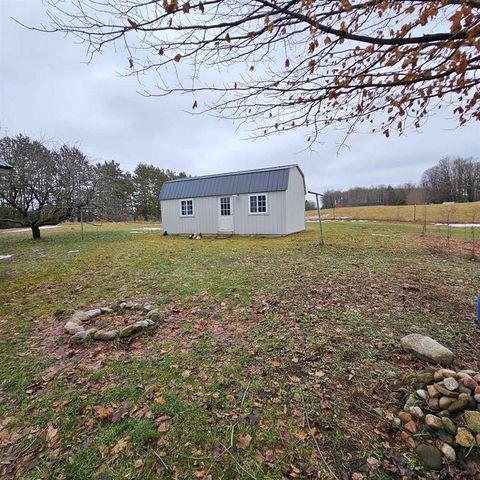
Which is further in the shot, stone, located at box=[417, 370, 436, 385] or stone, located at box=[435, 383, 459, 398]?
stone, located at box=[417, 370, 436, 385]

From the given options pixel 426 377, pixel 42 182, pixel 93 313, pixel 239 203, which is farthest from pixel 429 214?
pixel 42 182

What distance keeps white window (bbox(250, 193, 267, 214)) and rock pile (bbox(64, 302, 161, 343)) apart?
32.6ft

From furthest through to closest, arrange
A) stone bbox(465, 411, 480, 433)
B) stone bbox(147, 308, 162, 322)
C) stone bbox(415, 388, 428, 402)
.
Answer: stone bbox(147, 308, 162, 322)
stone bbox(415, 388, 428, 402)
stone bbox(465, 411, 480, 433)

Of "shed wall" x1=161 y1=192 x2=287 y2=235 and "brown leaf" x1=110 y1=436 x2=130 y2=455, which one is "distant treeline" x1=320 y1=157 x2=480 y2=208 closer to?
"shed wall" x1=161 y1=192 x2=287 y2=235

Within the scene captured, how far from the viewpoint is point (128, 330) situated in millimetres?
3311

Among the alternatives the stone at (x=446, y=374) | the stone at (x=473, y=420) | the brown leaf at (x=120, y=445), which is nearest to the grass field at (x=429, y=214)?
the stone at (x=446, y=374)

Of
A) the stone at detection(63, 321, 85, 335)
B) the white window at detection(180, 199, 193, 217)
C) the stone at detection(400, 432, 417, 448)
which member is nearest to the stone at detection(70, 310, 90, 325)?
the stone at detection(63, 321, 85, 335)

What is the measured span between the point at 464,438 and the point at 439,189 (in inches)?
2469

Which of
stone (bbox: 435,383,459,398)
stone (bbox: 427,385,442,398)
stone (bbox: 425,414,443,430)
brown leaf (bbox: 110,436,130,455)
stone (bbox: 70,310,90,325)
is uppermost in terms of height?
stone (bbox: 435,383,459,398)

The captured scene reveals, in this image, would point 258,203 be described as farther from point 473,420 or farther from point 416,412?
point 473,420

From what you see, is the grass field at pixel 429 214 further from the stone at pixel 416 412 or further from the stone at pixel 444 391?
the stone at pixel 416 412

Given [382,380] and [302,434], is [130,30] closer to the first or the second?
[302,434]

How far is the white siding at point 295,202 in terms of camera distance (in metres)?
13.3

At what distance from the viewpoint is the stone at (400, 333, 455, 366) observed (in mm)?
2453
